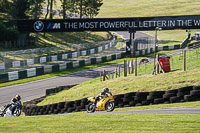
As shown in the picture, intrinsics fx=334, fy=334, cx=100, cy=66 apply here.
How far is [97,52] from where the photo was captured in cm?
5631

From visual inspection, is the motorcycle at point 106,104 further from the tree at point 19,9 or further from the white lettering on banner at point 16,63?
the tree at point 19,9

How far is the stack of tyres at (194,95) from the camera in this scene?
46.3 ft

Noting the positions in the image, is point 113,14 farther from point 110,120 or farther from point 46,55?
point 110,120

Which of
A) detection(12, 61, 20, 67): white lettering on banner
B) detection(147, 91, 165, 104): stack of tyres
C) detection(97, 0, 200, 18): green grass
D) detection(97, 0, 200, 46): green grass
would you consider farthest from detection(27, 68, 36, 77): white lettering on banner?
detection(97, 0, 200, 18): green grass

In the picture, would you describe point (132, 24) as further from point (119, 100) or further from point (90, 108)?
point (90, 108)

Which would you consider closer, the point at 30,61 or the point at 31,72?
the point at 31,72

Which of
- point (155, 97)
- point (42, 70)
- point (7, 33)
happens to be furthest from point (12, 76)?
point (155, 97)

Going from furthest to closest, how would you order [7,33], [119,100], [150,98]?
1. [7,33]
2. [119,100]
3. [150,98]

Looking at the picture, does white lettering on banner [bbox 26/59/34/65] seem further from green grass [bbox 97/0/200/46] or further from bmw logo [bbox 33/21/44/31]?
green grass [bbox 97/0/200/46]

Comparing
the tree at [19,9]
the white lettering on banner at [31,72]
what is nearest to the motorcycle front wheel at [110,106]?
the white lettering on banner at [31,72]

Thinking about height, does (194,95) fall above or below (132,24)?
below

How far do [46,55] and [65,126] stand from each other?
38.7 m

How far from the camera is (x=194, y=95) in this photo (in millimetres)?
14211

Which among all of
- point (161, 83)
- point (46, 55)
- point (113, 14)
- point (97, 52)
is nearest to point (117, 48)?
point (97, 52)
